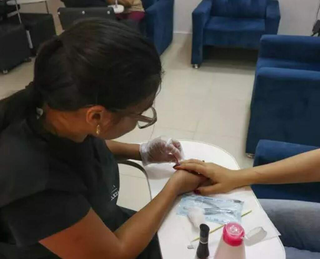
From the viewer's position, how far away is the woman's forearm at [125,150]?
49.0 inches

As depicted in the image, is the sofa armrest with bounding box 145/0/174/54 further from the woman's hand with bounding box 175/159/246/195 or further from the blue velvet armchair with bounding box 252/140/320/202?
the woman's hand with bounding box 175/159/246/195

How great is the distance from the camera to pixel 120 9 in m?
3.18

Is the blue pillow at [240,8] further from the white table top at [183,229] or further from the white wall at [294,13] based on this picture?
the white table top at [183,229]

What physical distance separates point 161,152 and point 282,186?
1.92ft

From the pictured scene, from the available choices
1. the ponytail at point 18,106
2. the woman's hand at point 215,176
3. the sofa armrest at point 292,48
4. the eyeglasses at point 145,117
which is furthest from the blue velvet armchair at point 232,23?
the ponytail at point 18,106

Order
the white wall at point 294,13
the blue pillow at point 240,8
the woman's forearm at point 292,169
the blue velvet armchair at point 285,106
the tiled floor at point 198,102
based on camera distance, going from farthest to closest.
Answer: the white wall at point 294,13 < the blue pillow at point 240,8 < the tiled floor at point 198,102 < the blue velvet armchair at point 285,106 < the woman's forearm at point 292,169

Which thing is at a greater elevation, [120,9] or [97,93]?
[97,93]

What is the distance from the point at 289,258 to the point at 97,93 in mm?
812

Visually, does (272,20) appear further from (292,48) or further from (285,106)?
(285,106)

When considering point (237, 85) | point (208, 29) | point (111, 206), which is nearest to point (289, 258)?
point (111, 206)

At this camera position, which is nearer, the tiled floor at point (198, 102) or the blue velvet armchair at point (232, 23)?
the tiled floor at point (198, 102)

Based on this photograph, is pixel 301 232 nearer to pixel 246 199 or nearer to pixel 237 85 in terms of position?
pixel 246 199

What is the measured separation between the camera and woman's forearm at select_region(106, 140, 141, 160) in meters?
1.24

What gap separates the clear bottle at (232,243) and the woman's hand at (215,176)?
0.29 m
